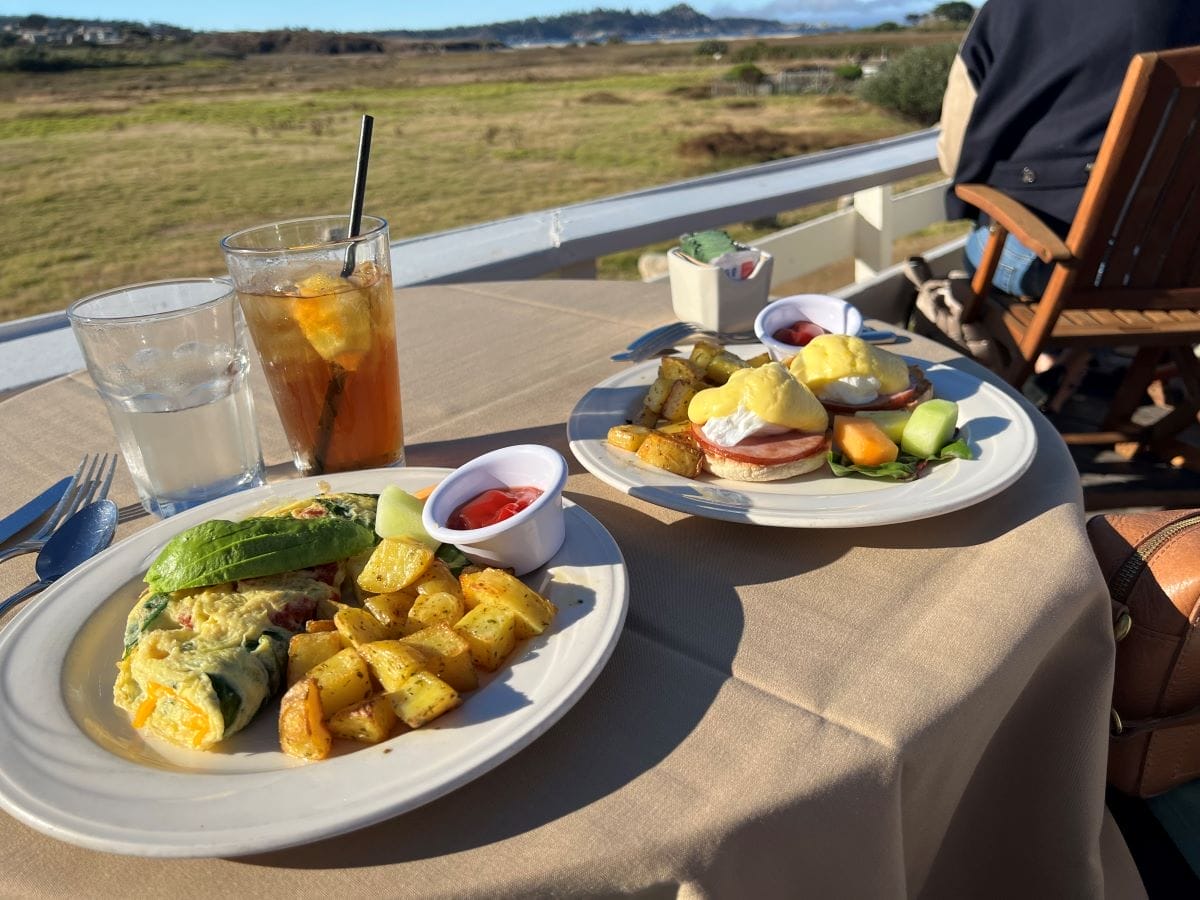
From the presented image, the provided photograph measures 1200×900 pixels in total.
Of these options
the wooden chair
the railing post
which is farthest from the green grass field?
the wooden chair

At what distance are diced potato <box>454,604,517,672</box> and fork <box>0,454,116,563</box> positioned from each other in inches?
25.9

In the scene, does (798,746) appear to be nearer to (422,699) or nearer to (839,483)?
(422,699)

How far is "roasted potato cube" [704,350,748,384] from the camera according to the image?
1441 mm

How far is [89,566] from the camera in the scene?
102 centimetres

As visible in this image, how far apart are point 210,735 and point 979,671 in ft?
2.35

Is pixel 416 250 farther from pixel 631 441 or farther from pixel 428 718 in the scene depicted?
pixel 428 718

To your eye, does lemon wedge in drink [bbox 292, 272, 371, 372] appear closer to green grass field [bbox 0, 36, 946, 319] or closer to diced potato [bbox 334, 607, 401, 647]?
diced potato [bbox 334, 607, 401, 647]

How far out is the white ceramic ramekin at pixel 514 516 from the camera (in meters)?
0.93

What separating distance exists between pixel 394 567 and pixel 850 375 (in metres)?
0.72

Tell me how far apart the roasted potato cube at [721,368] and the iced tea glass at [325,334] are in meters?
0.51

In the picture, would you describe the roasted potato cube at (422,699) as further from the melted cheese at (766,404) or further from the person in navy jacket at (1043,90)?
the person in navy jacket at (1043,90)

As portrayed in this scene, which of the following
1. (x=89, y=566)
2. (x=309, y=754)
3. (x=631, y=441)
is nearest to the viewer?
(x=309, y=754)

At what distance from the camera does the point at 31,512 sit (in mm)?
1214

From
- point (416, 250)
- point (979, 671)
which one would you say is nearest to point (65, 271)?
point (416, 250)
